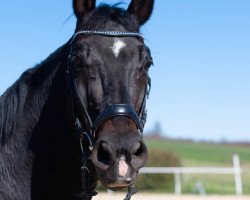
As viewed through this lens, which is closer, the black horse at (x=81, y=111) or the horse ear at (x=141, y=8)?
the black horse at (x=81, y=111)

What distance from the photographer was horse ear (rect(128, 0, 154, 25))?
A: 469cm

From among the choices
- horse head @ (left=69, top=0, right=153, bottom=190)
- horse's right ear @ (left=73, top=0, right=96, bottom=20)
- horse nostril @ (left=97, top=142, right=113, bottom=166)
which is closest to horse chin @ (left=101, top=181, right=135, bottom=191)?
horse head @ (left=69, top=0, right=153, bottom=190)

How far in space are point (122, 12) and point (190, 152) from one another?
53.8m

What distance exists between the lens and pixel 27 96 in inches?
183

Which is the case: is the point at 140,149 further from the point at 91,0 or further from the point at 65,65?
the point at 91,0

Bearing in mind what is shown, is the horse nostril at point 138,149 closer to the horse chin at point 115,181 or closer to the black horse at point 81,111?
the black horse at point 81,111

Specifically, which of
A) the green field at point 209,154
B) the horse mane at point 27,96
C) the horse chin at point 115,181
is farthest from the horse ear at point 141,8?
the green field at point 209,154

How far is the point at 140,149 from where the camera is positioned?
12.2 ft

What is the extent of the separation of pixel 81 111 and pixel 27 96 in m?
0.72

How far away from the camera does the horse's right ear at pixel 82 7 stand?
14.7 ft

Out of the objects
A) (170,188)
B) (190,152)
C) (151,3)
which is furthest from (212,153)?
(151,3)

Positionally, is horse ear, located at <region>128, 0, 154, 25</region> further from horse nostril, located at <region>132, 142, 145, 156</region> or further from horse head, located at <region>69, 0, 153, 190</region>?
horse nostril, located at <region>132, 142, 145, 156</region>

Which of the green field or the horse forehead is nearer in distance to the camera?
the horse forehead

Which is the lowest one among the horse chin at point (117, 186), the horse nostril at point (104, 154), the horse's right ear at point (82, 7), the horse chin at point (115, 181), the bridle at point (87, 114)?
the horse chin at point (117, 186)
